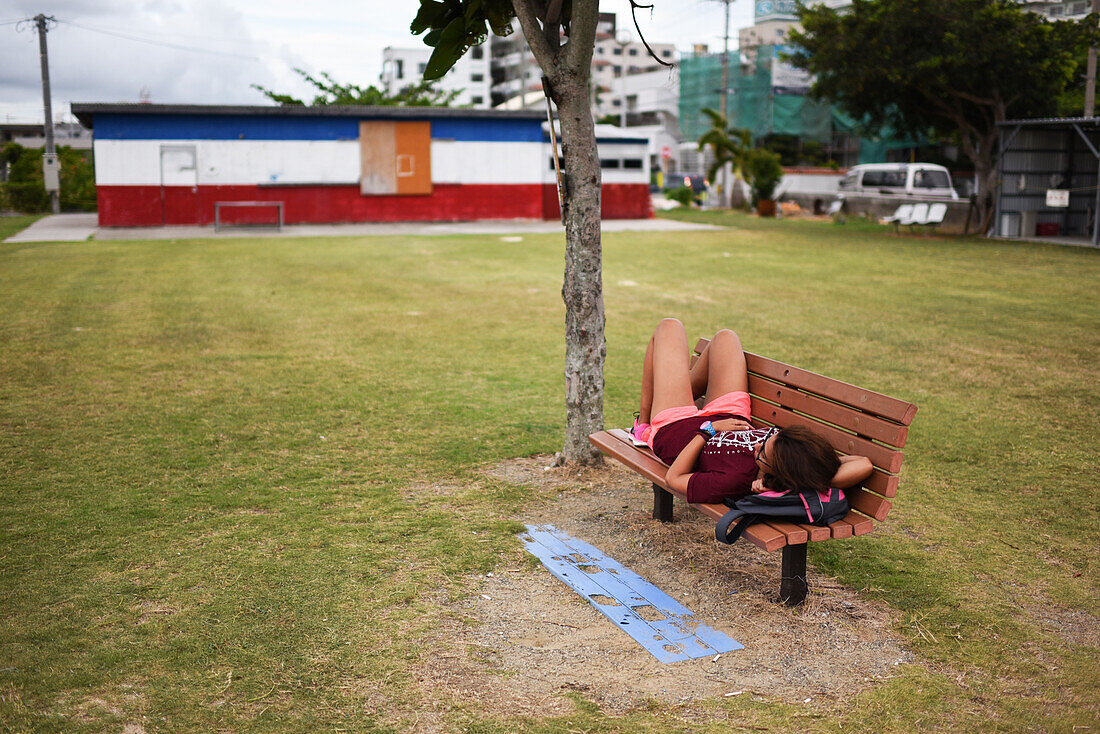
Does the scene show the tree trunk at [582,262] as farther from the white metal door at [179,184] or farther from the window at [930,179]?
the window at [930,179]

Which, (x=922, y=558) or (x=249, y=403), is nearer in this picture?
(x=922, y=558)

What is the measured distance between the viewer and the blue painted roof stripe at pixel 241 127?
26.2 meters

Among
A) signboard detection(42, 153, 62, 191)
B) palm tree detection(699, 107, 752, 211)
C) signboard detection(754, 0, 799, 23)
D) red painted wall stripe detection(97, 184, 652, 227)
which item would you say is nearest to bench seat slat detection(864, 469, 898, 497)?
red painted wall stripe detection(97, 184, 652, 227)

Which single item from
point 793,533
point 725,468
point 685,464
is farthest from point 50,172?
point 793,533

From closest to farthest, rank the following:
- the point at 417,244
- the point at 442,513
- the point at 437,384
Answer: the point at 442,513 → the point at 437,384 → the point at 417,244

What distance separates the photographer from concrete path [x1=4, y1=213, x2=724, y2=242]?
23594mm

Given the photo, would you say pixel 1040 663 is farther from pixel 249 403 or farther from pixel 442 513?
pixel 249 403

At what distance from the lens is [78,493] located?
17.2 feet

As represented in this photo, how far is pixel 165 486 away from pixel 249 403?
1983 millimetres

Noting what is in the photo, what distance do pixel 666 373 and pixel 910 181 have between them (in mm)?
26562

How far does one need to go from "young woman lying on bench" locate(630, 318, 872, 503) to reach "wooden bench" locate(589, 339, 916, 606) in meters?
0.08

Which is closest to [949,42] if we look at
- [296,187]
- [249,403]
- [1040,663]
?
[296,187]

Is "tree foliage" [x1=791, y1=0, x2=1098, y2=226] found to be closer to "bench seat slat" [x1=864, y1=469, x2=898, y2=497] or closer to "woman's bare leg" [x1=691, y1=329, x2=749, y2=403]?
"woman's bare leg" [x1=691, y1=329, x2=749, y2=403]

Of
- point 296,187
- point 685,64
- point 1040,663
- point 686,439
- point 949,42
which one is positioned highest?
point 685,64
